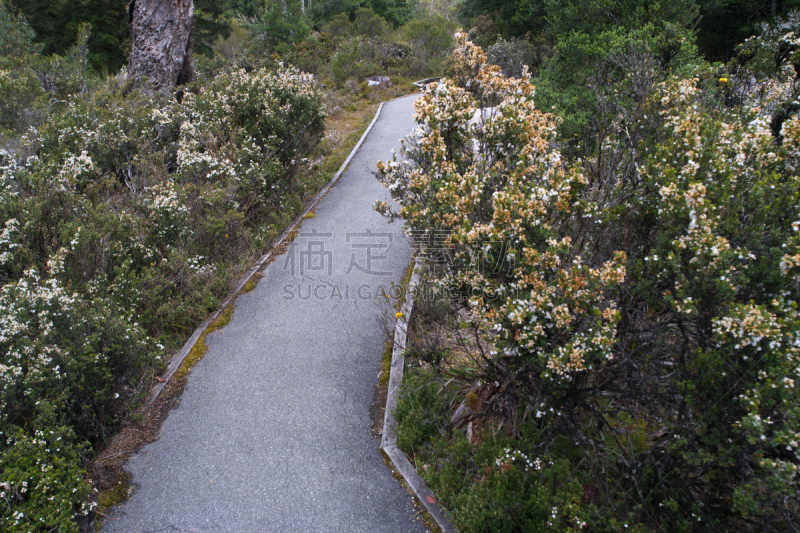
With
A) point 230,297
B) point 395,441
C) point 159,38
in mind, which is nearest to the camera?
point 395,441

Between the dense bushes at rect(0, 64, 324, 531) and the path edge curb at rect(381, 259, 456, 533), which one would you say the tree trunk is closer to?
the dense bushes at rect(0, 64, 324, 531)

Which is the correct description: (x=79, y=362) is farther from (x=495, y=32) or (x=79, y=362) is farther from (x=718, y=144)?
(x=495, y=32)

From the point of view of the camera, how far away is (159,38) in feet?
38.5

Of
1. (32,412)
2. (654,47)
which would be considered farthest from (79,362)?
(654,47)

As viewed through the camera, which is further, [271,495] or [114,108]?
[114,108]

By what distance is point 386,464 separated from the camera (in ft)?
14.0

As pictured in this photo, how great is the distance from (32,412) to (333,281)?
3965 millimetres

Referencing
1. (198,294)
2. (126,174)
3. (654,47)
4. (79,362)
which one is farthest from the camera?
(654,47)

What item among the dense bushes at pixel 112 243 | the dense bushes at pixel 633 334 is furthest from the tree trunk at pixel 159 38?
the dense bushes at pixel 633 334

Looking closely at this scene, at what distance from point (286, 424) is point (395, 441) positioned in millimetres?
1161

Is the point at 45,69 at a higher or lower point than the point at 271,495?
higher

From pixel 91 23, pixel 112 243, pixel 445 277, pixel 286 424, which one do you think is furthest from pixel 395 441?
pixel 91 23

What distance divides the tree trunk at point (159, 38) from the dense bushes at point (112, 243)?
3.97 feet

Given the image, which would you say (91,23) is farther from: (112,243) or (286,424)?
(286,424)
